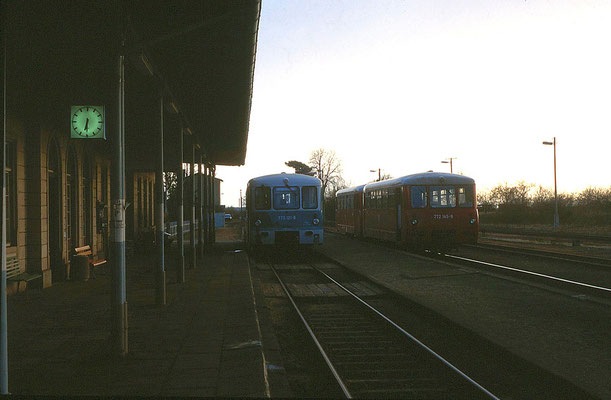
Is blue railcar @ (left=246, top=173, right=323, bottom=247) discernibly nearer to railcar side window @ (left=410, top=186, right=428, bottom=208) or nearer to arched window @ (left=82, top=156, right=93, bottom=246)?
railcar side window @ (left=410, top=186, right=428, bottom=208)

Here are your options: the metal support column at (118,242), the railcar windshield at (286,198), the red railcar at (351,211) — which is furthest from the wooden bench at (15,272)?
the red railcar at (351,211)

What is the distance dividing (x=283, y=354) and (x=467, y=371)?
219cm

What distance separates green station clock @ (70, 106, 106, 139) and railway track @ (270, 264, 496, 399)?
431 cm

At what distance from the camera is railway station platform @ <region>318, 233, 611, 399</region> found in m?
5.66

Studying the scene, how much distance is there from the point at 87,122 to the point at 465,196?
13.7 metres

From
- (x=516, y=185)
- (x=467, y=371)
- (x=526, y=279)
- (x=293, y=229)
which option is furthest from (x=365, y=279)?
(x=516, y=185)

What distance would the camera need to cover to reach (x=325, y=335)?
25.6ft

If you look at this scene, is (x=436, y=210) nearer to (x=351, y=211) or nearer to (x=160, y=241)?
(x=351, y=211)

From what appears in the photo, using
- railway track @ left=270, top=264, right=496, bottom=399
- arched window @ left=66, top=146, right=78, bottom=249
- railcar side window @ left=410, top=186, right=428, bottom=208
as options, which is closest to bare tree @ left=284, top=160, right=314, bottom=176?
railcar side window @ left=410, top=186, right=428, bottom=208

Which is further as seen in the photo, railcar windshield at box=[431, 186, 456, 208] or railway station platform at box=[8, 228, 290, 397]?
railcar windshield at box=[431, 186, 456, 208]

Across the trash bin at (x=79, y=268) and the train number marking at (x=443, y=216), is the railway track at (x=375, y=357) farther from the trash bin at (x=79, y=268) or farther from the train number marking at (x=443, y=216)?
the train number marking at (x=443, y=216)

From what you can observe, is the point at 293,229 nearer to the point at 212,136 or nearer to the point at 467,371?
the point at 212,136

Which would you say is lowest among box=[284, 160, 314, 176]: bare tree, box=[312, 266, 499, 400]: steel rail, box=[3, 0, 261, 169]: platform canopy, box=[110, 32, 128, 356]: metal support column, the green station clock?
box=[312, 266, 499, 400]: steel rail

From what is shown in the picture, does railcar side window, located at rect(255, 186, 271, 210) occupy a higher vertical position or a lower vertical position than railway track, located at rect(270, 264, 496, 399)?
higher
